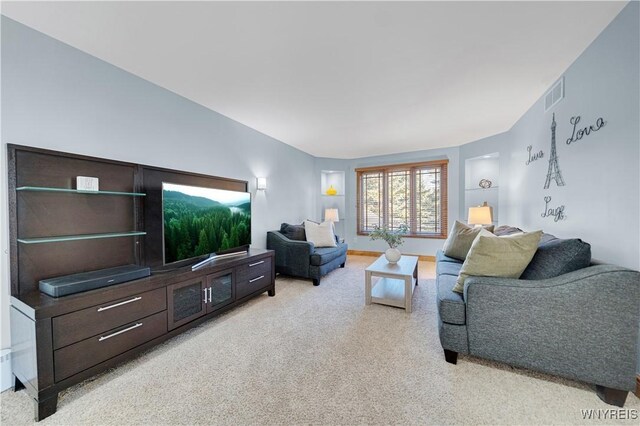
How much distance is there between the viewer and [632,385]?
1.33 meters

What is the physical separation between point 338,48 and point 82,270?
2619 millimetres

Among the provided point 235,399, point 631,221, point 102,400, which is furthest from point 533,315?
point 102,400

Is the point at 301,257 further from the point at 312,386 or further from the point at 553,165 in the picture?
the point at 553,165

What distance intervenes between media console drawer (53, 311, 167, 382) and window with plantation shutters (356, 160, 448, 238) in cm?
469

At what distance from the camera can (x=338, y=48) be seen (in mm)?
1919

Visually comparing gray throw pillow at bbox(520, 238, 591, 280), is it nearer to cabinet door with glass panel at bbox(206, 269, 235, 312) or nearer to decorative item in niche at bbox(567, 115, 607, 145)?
decorative item in niche at bbox(567, 115, 607, 145)

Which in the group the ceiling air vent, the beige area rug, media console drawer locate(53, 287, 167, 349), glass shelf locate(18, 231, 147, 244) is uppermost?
the ceiling air vent

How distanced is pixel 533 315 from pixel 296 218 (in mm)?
3962

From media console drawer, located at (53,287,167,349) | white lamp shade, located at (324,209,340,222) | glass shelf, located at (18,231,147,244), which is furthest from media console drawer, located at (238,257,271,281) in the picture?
white lamp shade, located at (324,209,340,222)

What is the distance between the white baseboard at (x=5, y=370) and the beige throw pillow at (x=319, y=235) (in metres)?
3.23

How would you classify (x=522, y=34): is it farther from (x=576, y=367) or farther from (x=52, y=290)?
(x=52, y=290)

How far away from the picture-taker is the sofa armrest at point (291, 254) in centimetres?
361

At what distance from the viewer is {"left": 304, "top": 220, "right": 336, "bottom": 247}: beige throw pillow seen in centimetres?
420

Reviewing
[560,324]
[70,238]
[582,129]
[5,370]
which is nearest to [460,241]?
[582,129]
